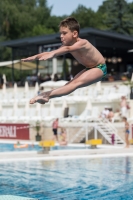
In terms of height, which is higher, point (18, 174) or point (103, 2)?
point (103, 2)

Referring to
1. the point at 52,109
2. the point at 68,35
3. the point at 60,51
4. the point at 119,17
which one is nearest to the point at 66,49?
the point at 60,51

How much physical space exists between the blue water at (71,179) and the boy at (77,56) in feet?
13.6

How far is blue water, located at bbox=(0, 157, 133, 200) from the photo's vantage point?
37.6 ft

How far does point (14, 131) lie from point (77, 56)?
20.7 metres

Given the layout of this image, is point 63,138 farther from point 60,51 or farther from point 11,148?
point 60,51

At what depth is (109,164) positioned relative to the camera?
53.5 feet

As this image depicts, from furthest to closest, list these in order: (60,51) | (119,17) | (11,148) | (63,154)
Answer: (119,17), (11,148), (63,154), (60,51)

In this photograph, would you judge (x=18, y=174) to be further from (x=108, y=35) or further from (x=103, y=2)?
(x=103, y=2)

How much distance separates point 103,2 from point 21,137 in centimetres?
5988

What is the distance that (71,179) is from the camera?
13.5 meters

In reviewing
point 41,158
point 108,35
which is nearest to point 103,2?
point 108,35

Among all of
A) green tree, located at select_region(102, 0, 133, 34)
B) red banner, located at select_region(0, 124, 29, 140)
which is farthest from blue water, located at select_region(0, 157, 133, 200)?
green tree, located at select_region(102, 0, 133, 34)

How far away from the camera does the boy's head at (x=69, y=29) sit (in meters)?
7.34

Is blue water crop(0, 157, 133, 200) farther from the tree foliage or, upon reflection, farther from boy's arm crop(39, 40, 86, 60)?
the tree foliage
